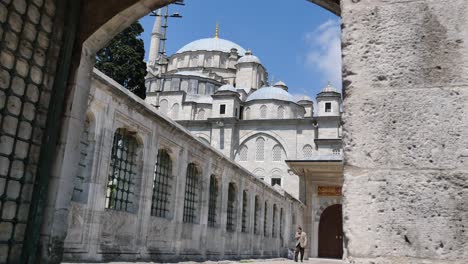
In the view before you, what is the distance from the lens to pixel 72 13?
14.9 ft

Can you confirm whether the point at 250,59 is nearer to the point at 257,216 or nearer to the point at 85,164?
the point at 257,216

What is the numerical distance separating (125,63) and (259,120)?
678 inches

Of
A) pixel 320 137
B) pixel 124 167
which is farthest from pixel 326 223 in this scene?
pixel 124 167

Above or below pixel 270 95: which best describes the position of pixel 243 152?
below

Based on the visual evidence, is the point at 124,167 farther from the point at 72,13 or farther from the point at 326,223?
the point at 326,223

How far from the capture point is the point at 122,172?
7586 mm

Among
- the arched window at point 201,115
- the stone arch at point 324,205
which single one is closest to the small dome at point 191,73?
the arched window at point 201,115

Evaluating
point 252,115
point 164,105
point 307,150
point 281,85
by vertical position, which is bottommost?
point 307,150

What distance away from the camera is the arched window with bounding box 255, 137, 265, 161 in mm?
37344

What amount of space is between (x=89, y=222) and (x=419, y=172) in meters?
5.15

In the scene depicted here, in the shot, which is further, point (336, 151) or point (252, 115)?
point (252, 115)

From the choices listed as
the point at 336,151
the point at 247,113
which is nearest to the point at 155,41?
the point at 247,113

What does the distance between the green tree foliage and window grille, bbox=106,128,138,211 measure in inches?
556

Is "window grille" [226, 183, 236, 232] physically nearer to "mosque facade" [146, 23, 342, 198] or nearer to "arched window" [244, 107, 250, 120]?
"mosque facade" [146, 23, 342, 198]
